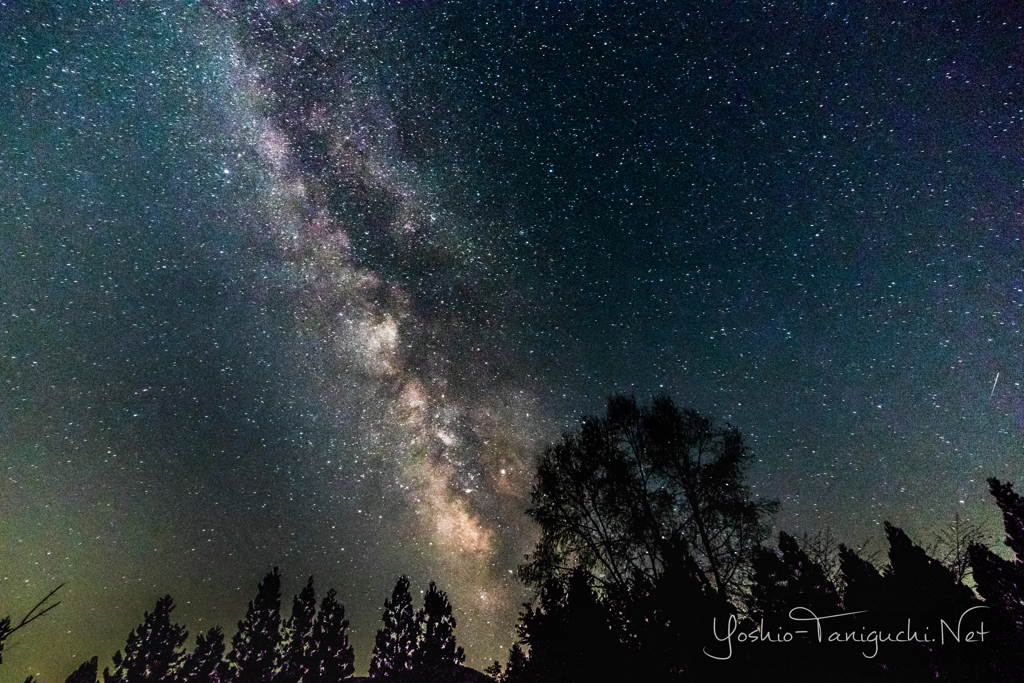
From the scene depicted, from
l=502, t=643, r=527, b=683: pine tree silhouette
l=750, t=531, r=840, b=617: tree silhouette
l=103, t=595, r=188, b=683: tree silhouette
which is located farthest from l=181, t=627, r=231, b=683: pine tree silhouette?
l=750, t=531, r=840, b=617: tree silhouette

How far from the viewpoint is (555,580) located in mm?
18375

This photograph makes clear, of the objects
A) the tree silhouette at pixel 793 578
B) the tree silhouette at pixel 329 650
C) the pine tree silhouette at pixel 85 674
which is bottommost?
the pine tree silhouette at pixel 85 674

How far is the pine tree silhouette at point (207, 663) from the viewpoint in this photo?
1736 inches

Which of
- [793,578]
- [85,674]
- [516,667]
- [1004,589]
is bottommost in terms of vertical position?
[85,674]

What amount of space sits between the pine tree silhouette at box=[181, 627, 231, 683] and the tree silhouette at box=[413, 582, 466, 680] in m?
19.7

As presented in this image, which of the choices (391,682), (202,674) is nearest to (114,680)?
(202,674)

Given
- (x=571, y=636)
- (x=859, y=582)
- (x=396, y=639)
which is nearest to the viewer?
(x=571, y=636)

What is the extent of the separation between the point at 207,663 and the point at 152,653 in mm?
6169

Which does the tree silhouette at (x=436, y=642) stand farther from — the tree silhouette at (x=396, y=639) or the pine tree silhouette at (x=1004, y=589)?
the pine tree silhouette at (x=1004, y=589)

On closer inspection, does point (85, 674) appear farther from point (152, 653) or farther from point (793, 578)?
point (793, 578)

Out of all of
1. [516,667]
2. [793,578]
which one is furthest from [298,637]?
[793,578]

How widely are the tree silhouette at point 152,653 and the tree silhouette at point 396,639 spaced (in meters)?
21.8

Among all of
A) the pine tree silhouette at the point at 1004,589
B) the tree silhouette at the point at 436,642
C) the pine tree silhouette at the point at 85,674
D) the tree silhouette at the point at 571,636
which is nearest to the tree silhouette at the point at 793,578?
the pine tree silhouette at the point at 1004,589

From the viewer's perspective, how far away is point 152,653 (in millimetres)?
45812
